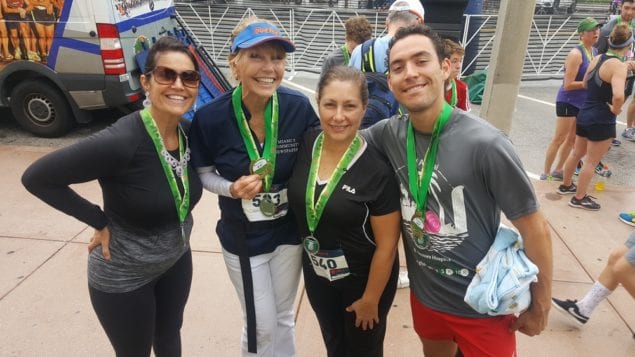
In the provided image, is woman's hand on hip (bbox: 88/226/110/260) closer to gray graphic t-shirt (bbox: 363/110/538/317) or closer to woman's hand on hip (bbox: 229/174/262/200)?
woman's hand on hip (bbox: 229/174/262/200)

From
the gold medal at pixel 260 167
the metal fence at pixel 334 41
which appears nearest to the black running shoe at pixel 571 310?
the gold medal at pixel 260 167

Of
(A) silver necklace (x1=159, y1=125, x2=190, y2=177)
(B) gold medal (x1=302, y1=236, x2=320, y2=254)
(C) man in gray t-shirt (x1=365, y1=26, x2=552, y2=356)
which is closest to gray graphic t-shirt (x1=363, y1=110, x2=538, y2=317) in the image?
(C) man in gray t-shirt (x1=365, y1=26, x2=552, y2=356)

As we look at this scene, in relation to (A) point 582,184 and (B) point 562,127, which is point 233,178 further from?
(B) point 562,127

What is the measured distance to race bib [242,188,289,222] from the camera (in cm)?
202

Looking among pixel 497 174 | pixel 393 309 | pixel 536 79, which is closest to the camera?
pixel 497 174

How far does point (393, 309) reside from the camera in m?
3.23

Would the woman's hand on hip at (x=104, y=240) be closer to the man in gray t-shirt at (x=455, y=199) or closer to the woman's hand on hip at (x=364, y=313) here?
the woman's hand on hip at (x=364, y=313)

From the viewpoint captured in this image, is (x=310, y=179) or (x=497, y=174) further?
(x=310, y=179)

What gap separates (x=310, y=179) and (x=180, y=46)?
2.64ft

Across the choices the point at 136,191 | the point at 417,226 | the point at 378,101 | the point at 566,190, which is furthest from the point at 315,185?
the point at 566,190

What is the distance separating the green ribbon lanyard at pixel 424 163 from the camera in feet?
5.53

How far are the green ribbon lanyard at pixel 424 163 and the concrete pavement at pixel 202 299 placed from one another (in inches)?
59.0

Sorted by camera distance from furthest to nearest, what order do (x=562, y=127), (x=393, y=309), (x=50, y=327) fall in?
(x=562, y=127) < (x=393, y=309) < (x=50, y=327)

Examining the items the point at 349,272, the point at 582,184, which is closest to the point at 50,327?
the point at 349,272
